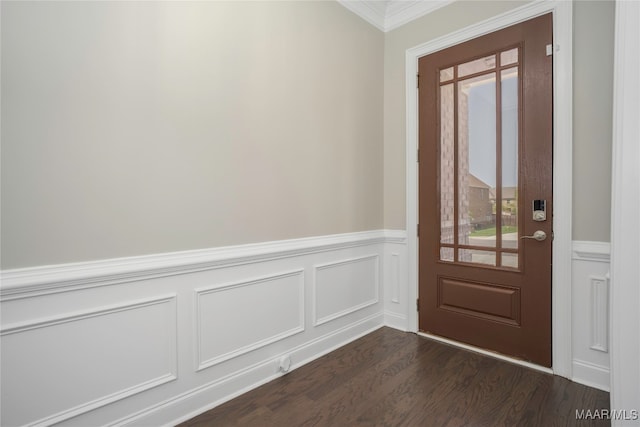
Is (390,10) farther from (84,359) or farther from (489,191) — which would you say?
(84,359)

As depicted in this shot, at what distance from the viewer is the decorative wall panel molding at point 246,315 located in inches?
75.5

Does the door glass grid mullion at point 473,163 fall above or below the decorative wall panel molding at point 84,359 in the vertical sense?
above

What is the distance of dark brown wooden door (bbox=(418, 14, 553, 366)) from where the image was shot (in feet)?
7.55

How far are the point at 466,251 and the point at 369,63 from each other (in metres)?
1.81

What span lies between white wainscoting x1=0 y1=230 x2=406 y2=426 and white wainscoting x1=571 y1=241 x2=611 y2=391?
1606mm

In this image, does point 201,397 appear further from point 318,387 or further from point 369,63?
point 369,63

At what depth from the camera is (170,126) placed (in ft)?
5.79

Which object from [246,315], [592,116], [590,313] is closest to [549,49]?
[592,116]

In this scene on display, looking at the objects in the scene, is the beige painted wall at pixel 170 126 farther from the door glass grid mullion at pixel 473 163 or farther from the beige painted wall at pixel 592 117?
the beige painted wall at pixel 592 117

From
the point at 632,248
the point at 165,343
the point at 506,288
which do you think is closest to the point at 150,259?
the point at 165,343

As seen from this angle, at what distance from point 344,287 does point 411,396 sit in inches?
37.9

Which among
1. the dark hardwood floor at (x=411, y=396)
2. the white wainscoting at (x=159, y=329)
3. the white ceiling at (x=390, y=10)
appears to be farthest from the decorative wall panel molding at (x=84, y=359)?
the white ceiling at (x=390, y=10)

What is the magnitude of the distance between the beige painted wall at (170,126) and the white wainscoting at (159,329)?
0.11 meters

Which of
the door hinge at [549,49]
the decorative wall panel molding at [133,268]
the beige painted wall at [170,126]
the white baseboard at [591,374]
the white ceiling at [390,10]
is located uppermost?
the white ceiling at [390,10]
